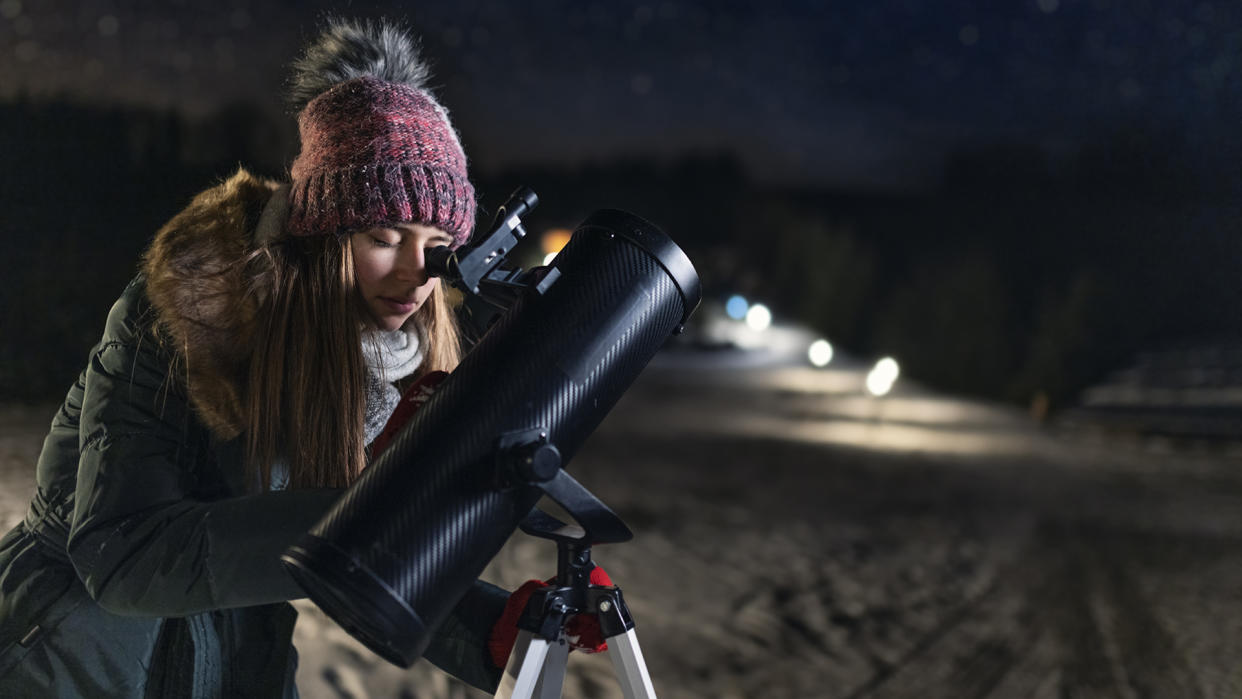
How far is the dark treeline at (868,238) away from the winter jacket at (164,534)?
539mm

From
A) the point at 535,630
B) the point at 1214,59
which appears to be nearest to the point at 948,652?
the point at 535,630

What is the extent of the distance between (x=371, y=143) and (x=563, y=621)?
2.59ft

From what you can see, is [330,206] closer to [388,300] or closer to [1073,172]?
[388,300]

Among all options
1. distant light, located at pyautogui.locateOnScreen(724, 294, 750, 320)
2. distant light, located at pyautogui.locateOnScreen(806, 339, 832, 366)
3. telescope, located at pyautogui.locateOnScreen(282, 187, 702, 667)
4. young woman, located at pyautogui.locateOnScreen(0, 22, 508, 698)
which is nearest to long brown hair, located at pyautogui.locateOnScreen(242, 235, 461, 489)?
young woman, located at pyautogui.locateOnScreen(0, 22, 508, 698)

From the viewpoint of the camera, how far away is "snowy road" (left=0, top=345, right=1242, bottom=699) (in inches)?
150

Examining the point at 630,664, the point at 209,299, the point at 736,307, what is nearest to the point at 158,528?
the point at 209,299

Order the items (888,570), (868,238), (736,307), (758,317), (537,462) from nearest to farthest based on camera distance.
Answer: (537,462) < (888,570) < (736,307) < (758,317) < (868,238)

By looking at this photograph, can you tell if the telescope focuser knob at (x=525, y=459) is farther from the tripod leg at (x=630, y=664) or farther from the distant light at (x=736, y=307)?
the distant light at (x=736, y=307)

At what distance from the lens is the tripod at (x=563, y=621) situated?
44.9 inches

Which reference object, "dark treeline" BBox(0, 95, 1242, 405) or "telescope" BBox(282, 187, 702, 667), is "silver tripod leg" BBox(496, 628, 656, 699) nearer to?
"telescope" BBox(282, 187, 702, 667)

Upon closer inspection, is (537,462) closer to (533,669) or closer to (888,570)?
(533,669)

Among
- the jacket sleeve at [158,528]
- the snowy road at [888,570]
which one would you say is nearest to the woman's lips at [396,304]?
the jacket sleeve at [158,528]

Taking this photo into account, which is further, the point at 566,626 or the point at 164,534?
the point at 566,626

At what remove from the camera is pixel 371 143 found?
143 centimetres
